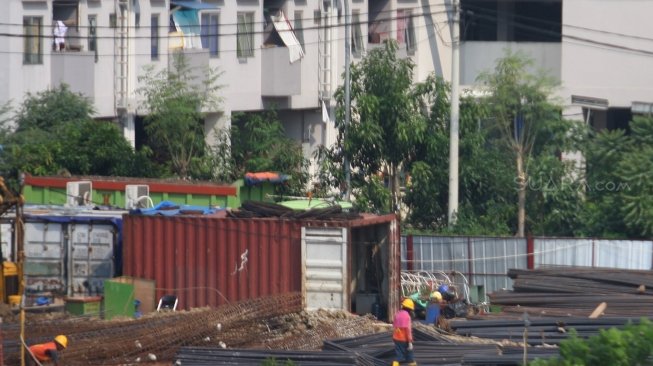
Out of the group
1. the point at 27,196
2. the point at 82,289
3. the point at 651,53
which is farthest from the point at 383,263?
the point at 651,53

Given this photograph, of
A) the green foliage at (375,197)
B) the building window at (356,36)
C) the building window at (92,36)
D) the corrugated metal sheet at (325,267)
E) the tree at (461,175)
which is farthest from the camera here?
the building window at (356,36)

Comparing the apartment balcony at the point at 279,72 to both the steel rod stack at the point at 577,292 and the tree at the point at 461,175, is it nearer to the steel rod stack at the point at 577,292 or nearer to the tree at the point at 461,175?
the tree at the point at 461,175

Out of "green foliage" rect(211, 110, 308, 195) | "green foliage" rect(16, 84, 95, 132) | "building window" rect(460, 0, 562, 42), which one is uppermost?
"building window" rect(460, 0, 562, 42)

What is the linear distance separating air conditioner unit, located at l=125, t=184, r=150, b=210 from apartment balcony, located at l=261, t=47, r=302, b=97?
12827 mm

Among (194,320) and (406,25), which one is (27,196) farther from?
(406,25)

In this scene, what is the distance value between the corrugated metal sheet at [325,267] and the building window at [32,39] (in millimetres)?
13563

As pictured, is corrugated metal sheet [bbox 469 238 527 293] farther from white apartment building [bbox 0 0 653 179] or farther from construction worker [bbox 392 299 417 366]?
white apartment building [bbox 0 0 653 179]

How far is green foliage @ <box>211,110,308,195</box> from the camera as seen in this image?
1345 inches

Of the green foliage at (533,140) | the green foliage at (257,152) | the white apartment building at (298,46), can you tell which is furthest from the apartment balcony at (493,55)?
the green foliage at (257,152)

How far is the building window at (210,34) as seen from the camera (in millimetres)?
38000

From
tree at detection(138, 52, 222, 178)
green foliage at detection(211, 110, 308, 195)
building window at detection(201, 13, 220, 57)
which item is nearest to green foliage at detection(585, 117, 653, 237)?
green foliage at detection(211, 110, 308, 195)

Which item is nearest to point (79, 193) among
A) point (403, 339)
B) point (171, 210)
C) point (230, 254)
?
point (171, 210)

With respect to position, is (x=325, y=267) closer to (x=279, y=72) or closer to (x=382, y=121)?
(x=382, y=121)

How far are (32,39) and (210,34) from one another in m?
6.41
